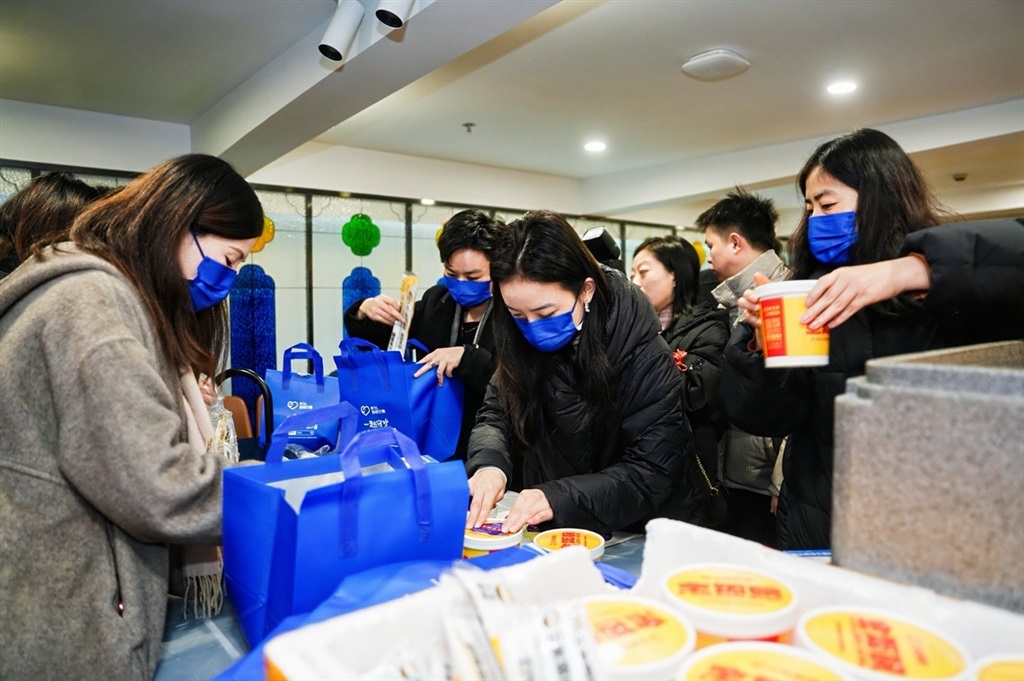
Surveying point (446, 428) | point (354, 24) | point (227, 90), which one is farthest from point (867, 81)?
point (227, 90)

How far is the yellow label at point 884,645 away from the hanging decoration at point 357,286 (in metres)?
5.99

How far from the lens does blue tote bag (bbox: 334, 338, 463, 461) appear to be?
7.44ft

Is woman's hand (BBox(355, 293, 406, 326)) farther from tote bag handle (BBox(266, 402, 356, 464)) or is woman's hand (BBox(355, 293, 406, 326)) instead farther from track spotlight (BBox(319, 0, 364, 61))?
tote bag handle (BBox(266, 402, 356, 464))

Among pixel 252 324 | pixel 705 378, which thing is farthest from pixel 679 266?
pixel 252 324

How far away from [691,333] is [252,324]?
4317mm

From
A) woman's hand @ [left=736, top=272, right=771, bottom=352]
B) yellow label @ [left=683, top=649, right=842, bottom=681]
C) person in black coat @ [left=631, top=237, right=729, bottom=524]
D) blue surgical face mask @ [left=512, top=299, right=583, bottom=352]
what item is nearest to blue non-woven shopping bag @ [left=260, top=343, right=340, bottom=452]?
blue surgical face mask @ [left=512, top=299, right=583, bottom=352]

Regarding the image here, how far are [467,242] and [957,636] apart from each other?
210 centimetres

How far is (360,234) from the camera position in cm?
616

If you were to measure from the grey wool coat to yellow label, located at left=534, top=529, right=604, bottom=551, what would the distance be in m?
0.60

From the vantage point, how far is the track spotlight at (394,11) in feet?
8.57

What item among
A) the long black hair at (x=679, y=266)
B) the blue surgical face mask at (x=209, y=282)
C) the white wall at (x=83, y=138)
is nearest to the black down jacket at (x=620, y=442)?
the blue surgical face mask at (x=209, y=282)

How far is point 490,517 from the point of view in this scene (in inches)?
55.5

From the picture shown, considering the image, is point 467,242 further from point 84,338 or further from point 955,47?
point 955,47

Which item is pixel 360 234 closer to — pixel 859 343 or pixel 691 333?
pixel 691 333
